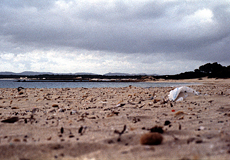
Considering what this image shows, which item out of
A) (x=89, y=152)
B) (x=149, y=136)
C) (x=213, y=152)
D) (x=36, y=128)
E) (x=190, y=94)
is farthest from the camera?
(x=190, y=94)

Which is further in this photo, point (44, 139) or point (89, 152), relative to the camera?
point (44, 139)

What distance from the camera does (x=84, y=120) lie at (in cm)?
352

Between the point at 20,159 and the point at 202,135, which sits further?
the point at 202,135

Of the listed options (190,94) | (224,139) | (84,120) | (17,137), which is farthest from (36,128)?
(190,94)

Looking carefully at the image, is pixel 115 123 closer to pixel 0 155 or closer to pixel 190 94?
pixel 0 155

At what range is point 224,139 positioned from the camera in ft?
7.23

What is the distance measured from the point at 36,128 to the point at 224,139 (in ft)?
8.95

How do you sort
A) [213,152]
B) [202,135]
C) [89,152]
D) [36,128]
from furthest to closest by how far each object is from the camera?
[36,128] → [202,135] → [89,152] → [213,152]

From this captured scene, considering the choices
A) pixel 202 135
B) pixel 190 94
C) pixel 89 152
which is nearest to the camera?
pixel 89 152

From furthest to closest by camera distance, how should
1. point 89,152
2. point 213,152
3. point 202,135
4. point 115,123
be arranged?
point 115,123 < point 202,135 < point 89,152 < point 213,152

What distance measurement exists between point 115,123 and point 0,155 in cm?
181

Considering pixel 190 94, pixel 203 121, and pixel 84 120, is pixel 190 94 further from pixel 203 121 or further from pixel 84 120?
pixel 84 120

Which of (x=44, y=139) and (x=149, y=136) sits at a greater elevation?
(x=149, y=136)

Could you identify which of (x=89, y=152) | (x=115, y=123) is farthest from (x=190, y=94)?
(x=89, y=152)
